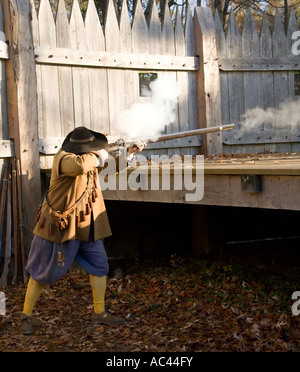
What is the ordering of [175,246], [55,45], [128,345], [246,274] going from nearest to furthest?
[128,345] < [246,274] < [55,45] < [175,246]

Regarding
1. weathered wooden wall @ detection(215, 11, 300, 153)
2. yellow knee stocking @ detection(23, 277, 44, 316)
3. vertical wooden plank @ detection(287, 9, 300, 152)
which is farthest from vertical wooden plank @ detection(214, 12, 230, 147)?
yellow knee stocking @ detection(23, 277, 44, 316)

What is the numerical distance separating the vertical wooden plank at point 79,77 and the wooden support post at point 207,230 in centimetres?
230

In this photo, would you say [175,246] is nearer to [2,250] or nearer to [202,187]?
[2,250]

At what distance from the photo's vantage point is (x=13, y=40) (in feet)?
24.2

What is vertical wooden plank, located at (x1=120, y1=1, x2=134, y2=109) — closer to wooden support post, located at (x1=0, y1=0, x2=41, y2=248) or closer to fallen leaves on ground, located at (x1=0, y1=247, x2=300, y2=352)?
wooden support post, located at (x1=0, y1=0, x2=41, y2=248)

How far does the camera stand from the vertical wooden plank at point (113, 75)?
820cm

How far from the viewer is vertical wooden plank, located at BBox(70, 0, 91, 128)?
792cm

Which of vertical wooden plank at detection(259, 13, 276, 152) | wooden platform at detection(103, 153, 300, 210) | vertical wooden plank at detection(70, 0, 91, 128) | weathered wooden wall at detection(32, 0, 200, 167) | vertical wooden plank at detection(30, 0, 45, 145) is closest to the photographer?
wooden platform at detection(103, 153, 300, 210)

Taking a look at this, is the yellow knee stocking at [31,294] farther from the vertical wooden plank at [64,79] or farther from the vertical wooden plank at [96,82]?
the vertical wooden plank at [96,82]

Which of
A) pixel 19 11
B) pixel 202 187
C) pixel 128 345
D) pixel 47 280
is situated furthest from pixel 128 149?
pixel 19 11

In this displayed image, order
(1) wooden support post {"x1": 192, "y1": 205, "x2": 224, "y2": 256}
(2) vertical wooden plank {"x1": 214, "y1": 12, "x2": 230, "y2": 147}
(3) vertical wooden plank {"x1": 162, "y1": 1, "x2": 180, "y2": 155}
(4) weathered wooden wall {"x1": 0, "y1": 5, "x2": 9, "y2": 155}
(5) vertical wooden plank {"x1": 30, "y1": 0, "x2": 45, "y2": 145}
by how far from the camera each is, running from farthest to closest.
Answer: (2) vertical wooden plank {"x1": 214, "y1": 12, "x2": 230, "y2": 147}, (3) vertical wooden plank {"x1": 162, "y1": 1, "x2": 180, "y2": 155}, (1) wooden support post {"x1": 192, "y1": 205, "x2": 224, "y2": 256}, (5) vertical wooden plank {"x1": 30, "y1": 0, "x2": 45, "y2": 145}, (4) weathered wooden wall {"x1": 0, "y1": 5, "x2": 9, "y2": 155}

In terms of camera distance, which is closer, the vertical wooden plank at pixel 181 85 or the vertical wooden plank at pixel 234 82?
the vertical wooden plank at pixel 181 85

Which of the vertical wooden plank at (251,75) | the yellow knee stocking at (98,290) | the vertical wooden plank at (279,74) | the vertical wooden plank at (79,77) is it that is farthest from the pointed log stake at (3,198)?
the vertical wooden plank at (279,74)

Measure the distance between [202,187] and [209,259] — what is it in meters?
2.92
